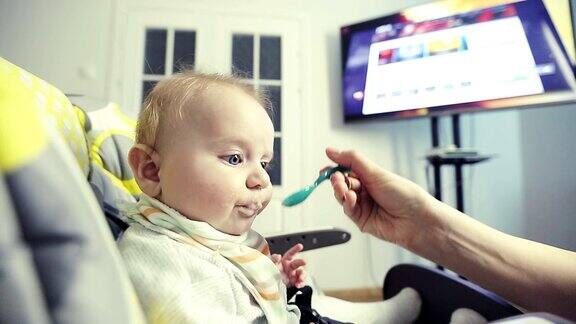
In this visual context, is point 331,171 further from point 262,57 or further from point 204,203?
point 262,57

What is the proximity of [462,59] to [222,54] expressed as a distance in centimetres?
136

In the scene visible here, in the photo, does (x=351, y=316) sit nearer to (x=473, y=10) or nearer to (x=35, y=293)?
(x=35, y=293)

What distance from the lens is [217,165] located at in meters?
0.51

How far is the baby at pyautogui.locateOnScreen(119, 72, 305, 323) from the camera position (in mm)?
436

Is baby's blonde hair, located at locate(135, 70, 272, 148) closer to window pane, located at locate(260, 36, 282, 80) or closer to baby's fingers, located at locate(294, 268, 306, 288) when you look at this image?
baby's fingers, located at locate(294, 268, 306, 288)

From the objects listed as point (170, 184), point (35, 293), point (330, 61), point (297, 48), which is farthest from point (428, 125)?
point (35, 293)

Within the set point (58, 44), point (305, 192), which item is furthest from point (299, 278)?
point (58, 44)

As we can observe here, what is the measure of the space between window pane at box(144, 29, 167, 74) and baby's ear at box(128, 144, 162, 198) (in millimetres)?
1789

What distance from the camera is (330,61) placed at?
231cm

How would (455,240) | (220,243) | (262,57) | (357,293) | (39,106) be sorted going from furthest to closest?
(262,57), (357,293), (455,240), (220,243), (39,106)

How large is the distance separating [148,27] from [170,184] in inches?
78.4

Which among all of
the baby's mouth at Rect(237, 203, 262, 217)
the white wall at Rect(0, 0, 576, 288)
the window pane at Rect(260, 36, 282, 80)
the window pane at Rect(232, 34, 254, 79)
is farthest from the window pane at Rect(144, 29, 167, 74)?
the baby's mouth at Rect(237, 203, 262, 217)

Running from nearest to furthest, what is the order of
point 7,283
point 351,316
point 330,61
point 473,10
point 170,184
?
point 7,283
point 170,184
point 351,316
point 473,10
point 330,61

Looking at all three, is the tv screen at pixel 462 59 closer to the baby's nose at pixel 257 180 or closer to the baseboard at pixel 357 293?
the baseboard at pixel 357 293
